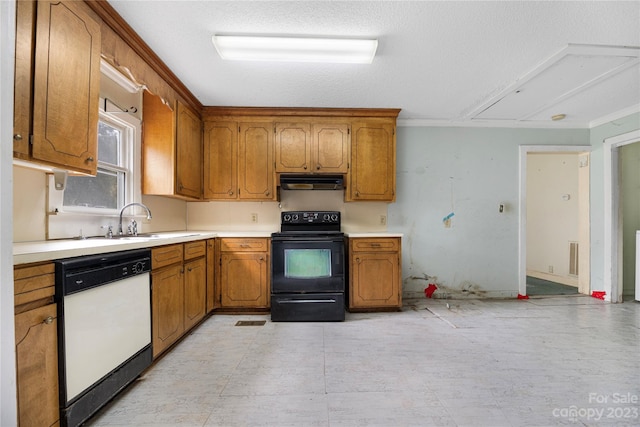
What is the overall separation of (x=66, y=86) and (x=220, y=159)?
1970 millimetres

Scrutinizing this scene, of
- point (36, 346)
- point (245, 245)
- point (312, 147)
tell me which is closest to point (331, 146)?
point (312, 147)

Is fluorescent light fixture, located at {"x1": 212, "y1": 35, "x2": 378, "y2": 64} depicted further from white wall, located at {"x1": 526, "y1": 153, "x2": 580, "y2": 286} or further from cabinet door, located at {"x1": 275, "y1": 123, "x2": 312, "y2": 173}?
white wall, located at {"x1": 526, "y1": 153, "x2": 580, "y2": 286}

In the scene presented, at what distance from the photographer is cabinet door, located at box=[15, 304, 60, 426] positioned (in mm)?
1094

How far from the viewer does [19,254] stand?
1.11m

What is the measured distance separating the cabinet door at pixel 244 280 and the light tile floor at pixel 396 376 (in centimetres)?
35

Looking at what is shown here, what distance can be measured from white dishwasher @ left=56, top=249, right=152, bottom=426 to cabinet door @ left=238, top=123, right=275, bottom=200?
1796mm

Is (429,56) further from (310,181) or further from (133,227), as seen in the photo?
(133,227)

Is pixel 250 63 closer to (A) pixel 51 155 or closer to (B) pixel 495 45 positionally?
(A) pixel 51 155

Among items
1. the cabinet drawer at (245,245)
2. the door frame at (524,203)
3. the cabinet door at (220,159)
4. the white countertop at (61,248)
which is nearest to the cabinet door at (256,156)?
the cabinet door at (220,159)

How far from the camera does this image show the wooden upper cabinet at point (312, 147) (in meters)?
3.47

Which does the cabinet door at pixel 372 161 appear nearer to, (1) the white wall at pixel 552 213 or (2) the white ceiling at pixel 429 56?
(2) the white ceiling at pixel 429 56

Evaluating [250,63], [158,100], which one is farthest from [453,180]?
[158,100]

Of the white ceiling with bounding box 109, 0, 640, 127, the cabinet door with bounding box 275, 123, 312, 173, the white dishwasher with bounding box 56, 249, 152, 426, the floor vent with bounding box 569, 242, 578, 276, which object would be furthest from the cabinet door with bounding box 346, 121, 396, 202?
the floor vent with bounding box 569, 242, 578, 276

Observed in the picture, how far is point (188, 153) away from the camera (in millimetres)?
3109
